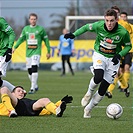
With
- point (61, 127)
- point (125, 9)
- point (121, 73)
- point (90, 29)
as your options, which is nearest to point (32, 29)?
point (121, 73)

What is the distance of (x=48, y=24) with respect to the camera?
33938mm

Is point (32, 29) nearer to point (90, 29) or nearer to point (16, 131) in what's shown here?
point (90, 29)

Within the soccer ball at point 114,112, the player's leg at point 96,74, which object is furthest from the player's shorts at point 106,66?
the soccer ball at point 114,112

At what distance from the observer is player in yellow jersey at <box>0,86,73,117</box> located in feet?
29.2

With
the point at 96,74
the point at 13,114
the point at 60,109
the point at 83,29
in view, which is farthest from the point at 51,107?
the point at 83,29

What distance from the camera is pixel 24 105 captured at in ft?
30.0

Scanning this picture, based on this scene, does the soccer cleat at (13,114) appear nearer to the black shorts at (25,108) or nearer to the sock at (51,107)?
the black shorts at (25,108)

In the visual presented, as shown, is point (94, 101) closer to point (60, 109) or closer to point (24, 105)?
point (60, 109)

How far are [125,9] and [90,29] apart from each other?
75.3ft

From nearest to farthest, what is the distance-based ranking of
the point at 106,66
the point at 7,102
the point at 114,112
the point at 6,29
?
the point at 7,102
the point at 114,112
the point at 106,66
the point at 6,29

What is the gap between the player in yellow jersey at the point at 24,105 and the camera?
891 cm

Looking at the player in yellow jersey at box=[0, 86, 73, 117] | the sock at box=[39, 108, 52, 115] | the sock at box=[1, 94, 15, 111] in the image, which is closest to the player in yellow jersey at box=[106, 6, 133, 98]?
the sock at box=[39, 108, 52, 115]

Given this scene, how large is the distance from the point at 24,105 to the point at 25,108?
76 millimetres

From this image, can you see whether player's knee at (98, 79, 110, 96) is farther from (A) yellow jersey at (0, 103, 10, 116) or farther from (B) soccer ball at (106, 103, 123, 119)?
(A) yellow jersey at (0, 103, 10, 116)
